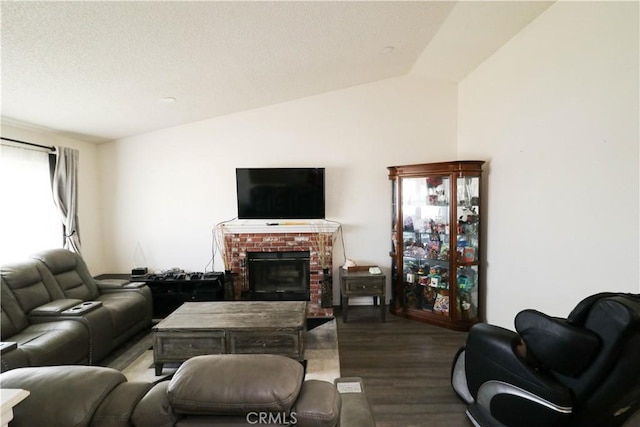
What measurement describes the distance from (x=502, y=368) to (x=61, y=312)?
341cm

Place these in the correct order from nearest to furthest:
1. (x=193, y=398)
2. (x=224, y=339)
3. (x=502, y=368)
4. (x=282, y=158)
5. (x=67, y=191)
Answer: (x=193, y=398) < (x=502, y=368) < (x=224, y=339) < (x=67, y=191) < (x=282, y=158)

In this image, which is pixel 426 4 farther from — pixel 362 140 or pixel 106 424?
pixel 106 424

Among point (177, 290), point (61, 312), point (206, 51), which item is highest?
point (206, 51)

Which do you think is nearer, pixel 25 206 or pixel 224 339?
pixel 224 339

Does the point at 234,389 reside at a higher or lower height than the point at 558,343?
higher

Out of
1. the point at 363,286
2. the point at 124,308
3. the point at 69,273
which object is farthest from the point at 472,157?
the point at 69,273

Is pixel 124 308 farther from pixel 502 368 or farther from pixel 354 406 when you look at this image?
pixel 502 368

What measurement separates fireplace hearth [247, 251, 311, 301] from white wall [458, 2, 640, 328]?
2253mm

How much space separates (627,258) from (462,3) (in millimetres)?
2178

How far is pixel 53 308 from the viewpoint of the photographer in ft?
8.21

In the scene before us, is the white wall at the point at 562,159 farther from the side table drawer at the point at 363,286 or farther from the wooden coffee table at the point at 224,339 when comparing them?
the wooden coffee table at the point at 224,339

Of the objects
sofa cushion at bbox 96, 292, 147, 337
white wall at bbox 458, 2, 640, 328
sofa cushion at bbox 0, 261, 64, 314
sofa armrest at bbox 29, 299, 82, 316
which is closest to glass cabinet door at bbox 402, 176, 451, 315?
white wall at bbox 458, 2, 640, 328

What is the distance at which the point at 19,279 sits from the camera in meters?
2.53

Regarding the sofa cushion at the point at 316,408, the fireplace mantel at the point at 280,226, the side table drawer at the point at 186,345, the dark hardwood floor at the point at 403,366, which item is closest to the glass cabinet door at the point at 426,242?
the dark hardwood floor at the point at 403,366
